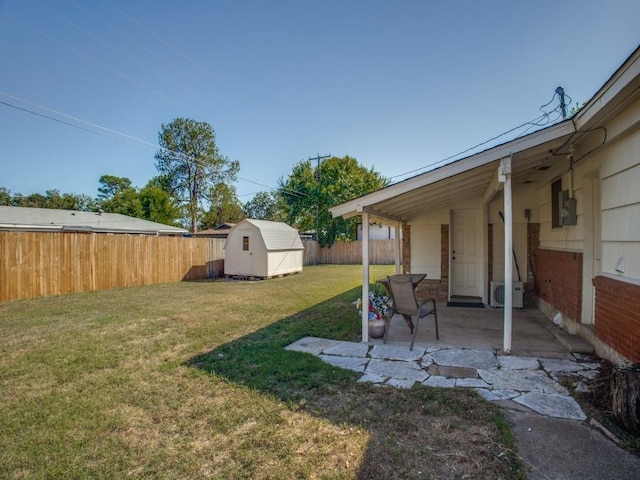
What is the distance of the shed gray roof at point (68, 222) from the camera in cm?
1497

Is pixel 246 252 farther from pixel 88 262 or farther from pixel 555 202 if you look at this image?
pixel 555 202

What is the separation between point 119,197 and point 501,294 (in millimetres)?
34435

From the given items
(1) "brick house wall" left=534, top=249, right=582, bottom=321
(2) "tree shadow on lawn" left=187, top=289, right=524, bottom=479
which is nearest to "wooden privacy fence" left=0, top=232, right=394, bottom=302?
(2) "tree shadow on lawn" left=187, top=289, right=524, bottom=479

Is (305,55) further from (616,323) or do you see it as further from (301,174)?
(301,174)

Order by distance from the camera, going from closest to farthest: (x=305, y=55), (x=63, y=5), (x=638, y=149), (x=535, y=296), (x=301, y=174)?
(x=638, y=149) < (x=535, y=296) < (x=63, y=5) < (x=305, y=55) < (x=301, y=174)

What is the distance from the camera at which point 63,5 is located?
7902mm

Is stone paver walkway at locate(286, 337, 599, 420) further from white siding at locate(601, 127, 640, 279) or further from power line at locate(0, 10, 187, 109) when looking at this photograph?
power line at locate(0, 10, 187, 109)

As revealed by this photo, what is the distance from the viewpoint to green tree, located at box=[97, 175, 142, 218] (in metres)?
28.8

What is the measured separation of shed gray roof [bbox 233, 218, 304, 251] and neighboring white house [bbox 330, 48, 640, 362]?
23.4 feet

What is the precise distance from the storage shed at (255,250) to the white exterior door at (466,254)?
790 centimetres

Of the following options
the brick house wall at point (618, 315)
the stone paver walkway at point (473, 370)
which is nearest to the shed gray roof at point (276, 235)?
the stone paver walkway at point (473, 370)

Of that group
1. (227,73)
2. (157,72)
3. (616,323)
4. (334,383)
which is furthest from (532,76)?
(157,72)

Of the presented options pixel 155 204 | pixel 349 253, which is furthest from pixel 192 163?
pixel 349 253

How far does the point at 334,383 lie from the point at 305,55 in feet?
30.0
